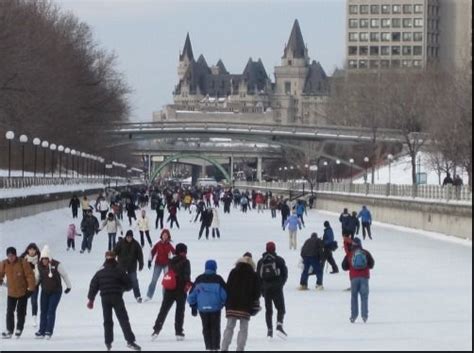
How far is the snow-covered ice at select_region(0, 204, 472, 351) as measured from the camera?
58.5 ft

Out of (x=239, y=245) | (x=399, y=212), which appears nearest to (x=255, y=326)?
(x=239, y=245)

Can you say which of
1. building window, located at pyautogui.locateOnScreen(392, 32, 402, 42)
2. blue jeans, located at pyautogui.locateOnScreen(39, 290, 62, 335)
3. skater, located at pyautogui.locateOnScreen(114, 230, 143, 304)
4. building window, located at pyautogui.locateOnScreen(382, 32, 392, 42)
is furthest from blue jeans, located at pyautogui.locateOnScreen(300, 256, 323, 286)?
building window, located at pyautogui.locateOnScreen(392, 32, 402, 42)

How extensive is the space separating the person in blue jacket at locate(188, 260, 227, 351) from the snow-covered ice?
1.31 m

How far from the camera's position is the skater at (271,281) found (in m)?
18.4

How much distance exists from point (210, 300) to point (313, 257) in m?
9.81

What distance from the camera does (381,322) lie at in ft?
67.3

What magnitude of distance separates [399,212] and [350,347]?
40.8m

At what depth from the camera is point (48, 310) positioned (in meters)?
18.0

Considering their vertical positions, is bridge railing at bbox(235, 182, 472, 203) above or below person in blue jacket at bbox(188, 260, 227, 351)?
above

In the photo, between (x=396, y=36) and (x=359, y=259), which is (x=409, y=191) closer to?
(x=359, y=259)

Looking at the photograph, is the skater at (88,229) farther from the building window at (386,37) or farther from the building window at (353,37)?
the building window at (353,37)

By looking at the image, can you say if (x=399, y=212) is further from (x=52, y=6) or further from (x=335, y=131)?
(x=335, y=131)

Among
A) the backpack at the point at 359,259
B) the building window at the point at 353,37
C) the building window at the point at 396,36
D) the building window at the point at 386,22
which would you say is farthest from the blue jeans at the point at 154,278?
the building window at the point at 353,37

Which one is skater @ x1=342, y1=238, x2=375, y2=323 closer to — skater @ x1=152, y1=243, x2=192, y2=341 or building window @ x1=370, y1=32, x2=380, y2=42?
skater @ x1=152, y1=243, x2=192, y2=341
